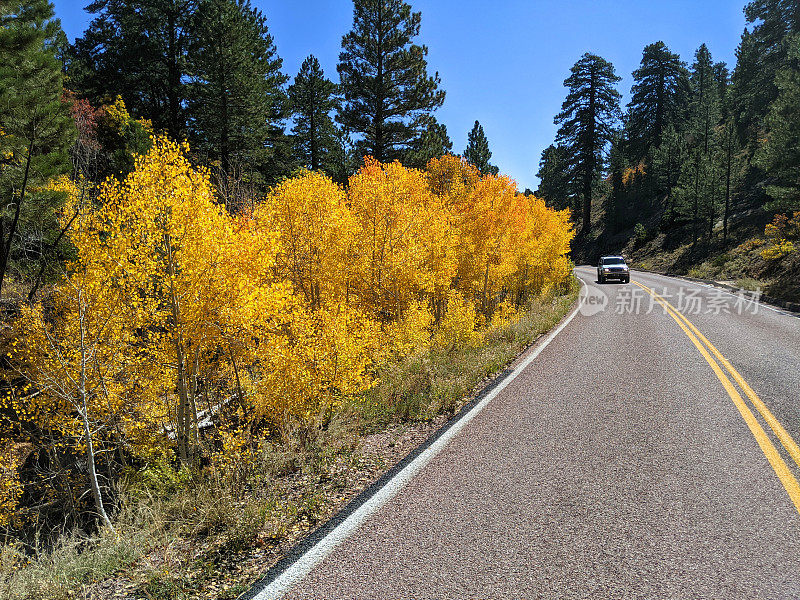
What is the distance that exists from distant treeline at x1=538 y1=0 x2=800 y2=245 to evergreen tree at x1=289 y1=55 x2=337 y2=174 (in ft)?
112

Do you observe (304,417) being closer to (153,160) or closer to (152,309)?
(152,309)

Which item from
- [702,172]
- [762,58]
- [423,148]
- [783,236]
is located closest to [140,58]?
[423,148]

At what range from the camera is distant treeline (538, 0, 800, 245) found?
39.9 meters

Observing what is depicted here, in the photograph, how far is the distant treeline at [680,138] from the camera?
3991cm

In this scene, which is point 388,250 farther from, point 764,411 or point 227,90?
point 227,90

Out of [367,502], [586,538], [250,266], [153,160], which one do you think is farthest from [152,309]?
[586,538]

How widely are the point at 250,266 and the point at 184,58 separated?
28.6m

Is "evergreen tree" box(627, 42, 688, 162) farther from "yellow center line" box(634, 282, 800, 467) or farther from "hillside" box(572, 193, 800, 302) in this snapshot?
"yellow center line" box(634, 282, 800, 467)

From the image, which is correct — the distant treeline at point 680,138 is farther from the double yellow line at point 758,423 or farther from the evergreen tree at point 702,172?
the double yellow line at point 758,423

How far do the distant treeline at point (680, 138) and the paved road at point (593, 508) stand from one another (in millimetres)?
39561

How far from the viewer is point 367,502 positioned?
142 inches

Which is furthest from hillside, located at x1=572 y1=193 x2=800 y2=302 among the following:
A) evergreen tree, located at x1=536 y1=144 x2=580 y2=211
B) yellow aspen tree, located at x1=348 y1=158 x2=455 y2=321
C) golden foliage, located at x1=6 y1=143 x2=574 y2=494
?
golden foliage, located at x1=6 y1=143 x2=574 y2=494

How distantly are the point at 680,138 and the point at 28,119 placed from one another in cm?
5989

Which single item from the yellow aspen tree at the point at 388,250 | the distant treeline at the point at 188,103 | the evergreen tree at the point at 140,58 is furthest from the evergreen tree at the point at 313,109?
the yellow aspen tree at the point at 388,250
